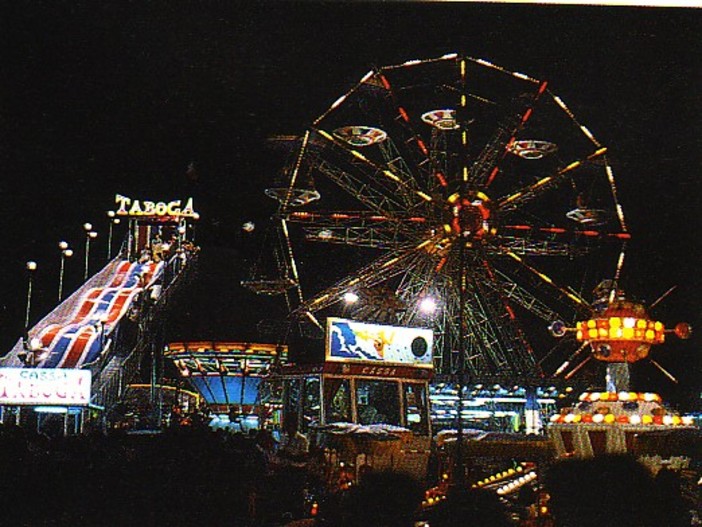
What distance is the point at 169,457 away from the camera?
944cm

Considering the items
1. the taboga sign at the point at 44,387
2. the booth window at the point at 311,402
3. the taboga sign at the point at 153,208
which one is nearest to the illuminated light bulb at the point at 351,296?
the booth window at the point at 311,402

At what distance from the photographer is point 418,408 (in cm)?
2388

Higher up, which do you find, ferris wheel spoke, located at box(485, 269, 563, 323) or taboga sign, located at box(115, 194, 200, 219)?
taboga sign, located at box(115, 194, 200, 219)

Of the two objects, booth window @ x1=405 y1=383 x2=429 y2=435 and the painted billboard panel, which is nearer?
the painted billboard panel

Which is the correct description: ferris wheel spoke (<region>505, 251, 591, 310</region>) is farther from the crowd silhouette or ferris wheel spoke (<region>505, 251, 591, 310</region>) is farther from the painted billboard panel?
the crowd silhouette

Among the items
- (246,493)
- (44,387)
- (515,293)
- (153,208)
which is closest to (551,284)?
(515,293)

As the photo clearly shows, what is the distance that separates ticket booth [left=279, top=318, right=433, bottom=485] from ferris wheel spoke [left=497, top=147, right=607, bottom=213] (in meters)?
5.54

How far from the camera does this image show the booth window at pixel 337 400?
21.5 metres

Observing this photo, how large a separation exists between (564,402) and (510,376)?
1624 cm

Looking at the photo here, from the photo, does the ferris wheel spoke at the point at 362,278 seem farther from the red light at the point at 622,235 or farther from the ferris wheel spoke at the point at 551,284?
the red light at the point at 622,235

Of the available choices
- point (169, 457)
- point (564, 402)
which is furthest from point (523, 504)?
point (564, 402)

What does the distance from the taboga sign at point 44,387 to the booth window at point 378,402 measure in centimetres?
1076

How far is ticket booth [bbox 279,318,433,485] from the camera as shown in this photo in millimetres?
21406

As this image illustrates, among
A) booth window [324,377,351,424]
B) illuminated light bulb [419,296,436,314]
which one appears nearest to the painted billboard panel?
booth window [324,377,351,424]
